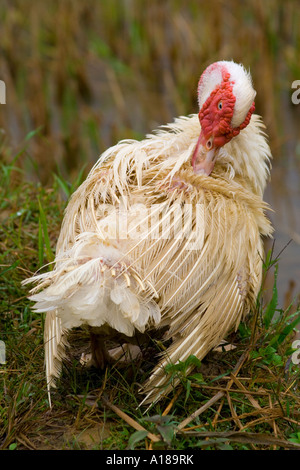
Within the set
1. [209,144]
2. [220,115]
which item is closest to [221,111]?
[220,115]

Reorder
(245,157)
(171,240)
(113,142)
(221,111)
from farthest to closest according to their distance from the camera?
1. (113,142)
2. (245,157)
3. (221,111)
4. (171,240)

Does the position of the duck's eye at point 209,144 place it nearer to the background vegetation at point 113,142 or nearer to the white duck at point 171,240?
the white duck at point 171,240

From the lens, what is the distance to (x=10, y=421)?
2.55 metres

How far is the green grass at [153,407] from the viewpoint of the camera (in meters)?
2.51

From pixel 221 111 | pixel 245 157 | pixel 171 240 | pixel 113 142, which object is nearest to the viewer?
pixel 171 240

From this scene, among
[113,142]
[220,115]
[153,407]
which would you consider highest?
[220,115]

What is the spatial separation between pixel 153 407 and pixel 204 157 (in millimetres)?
1080

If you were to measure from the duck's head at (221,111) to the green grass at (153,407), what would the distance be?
611 millimetres

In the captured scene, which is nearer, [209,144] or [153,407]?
[153,407]

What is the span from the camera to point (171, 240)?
2629 mm

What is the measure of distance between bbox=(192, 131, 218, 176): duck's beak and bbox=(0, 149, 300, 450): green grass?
0.56m

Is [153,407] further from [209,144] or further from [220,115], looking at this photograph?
[220,115]

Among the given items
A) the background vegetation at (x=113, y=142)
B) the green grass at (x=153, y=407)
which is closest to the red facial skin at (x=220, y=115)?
the green grass at (x=153, y=407)
